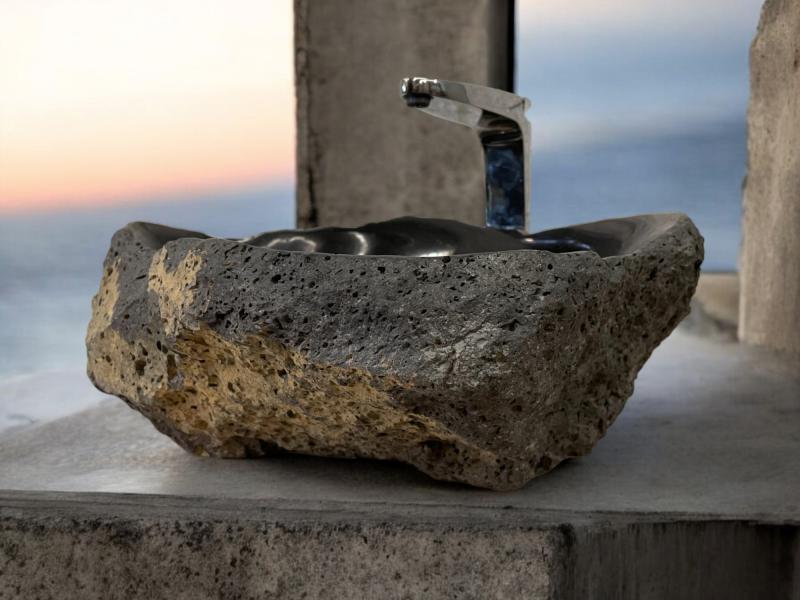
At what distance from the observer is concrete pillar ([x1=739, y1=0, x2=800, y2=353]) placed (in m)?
1.54

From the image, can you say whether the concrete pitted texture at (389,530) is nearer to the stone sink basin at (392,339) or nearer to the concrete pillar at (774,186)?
the stone sink basin at (392,339)

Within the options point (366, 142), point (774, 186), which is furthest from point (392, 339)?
point (366, 142)

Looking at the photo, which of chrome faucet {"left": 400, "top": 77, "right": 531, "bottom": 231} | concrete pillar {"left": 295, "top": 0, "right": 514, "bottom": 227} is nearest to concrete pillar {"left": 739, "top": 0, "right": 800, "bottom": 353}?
chrome faucet {"left": 400, "top": 77, "right": 531, "bottom": 231}

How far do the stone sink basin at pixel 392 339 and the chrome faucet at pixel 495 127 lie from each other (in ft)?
0.56

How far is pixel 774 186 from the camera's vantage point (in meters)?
1.66

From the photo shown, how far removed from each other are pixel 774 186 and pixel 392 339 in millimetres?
1049

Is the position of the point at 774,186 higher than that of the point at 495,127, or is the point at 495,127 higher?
the point at 495,127

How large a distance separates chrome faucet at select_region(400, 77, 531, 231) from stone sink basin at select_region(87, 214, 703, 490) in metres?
0.17

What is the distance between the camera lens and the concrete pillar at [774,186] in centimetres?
154

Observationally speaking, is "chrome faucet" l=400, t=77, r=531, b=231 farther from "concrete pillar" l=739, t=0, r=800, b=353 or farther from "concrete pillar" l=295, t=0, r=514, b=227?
"concrete pillar" l=295, t=0, r=514, b=227

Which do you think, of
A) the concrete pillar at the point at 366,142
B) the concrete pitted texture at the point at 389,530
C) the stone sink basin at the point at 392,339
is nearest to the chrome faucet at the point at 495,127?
the stone sink basin at the point at 392,339

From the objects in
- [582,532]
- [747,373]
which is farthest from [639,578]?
[747,373]

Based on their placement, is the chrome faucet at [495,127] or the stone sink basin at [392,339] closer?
the stone sink basin at [392,339]

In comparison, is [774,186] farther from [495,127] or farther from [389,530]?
[389,530]
